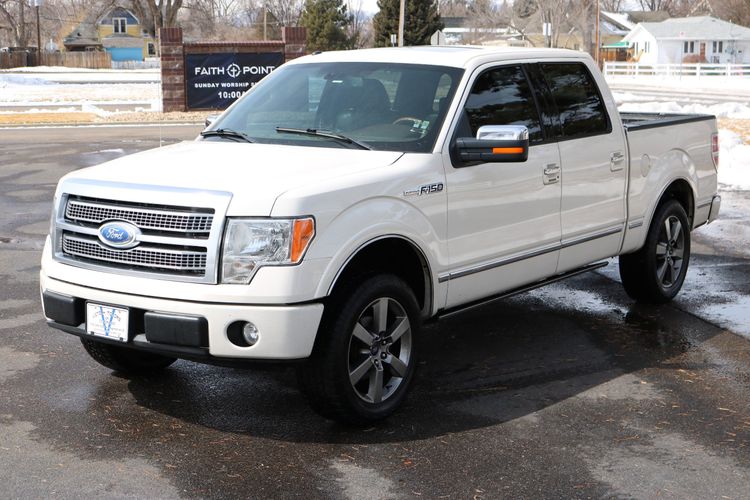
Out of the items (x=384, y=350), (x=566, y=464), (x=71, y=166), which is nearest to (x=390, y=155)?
(x=384, y=350)

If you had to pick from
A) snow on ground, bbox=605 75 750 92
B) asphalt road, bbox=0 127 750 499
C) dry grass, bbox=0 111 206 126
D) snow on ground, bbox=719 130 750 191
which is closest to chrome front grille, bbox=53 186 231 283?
asphalt road, bbox=0 127 750 499

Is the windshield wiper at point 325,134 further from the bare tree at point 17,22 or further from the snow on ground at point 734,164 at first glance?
the bare tree at point 17,22

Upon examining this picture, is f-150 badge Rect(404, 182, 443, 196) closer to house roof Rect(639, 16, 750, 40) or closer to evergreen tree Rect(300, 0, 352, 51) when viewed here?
evergreen tree Rect(300, 0, 352, 51)

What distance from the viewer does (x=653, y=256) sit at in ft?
25.2

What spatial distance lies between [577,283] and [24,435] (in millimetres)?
5133

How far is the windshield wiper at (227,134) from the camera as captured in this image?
611cm

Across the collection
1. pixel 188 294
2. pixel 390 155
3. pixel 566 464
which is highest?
pixel 390 155

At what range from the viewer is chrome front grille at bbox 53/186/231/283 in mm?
4766

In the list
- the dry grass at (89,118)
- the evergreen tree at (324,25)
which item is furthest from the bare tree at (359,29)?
the dry grass at (89,118)

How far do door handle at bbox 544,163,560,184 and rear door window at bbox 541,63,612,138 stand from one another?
303mm

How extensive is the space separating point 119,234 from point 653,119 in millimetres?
4889

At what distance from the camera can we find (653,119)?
8.26 meters

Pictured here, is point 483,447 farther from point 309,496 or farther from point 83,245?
point 83,245

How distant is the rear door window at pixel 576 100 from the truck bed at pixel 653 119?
0.34 m
